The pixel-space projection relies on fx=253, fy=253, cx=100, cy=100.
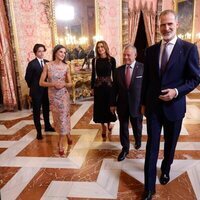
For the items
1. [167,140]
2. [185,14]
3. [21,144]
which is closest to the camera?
[167,140]

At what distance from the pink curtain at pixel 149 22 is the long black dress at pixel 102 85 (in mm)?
4370

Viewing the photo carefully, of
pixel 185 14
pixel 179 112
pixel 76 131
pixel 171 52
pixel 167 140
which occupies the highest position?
pixel 185 14

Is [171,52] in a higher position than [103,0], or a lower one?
lower

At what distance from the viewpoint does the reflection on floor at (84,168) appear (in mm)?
2590

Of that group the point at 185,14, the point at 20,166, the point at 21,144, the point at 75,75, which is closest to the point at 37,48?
the point at 21,144

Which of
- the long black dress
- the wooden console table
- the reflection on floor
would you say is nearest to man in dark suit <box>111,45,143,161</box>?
the long black dress

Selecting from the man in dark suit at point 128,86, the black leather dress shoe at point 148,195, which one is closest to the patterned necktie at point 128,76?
the man in dark suit at point 128,86

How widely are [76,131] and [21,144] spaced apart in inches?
37.4

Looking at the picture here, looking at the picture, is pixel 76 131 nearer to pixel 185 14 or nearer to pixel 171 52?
pixel 171 52

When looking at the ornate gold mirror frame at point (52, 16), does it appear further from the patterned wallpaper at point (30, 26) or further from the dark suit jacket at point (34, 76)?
the dark suit jacket at point (34, 76)

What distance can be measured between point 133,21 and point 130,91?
4.72m

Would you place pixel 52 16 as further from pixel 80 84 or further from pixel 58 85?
pixel 58 85

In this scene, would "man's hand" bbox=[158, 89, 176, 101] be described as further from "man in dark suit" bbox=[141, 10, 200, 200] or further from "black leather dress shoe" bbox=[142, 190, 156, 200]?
"black leather dress shoe" bbox=[142, 190, 156, 200]

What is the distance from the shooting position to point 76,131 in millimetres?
4398
